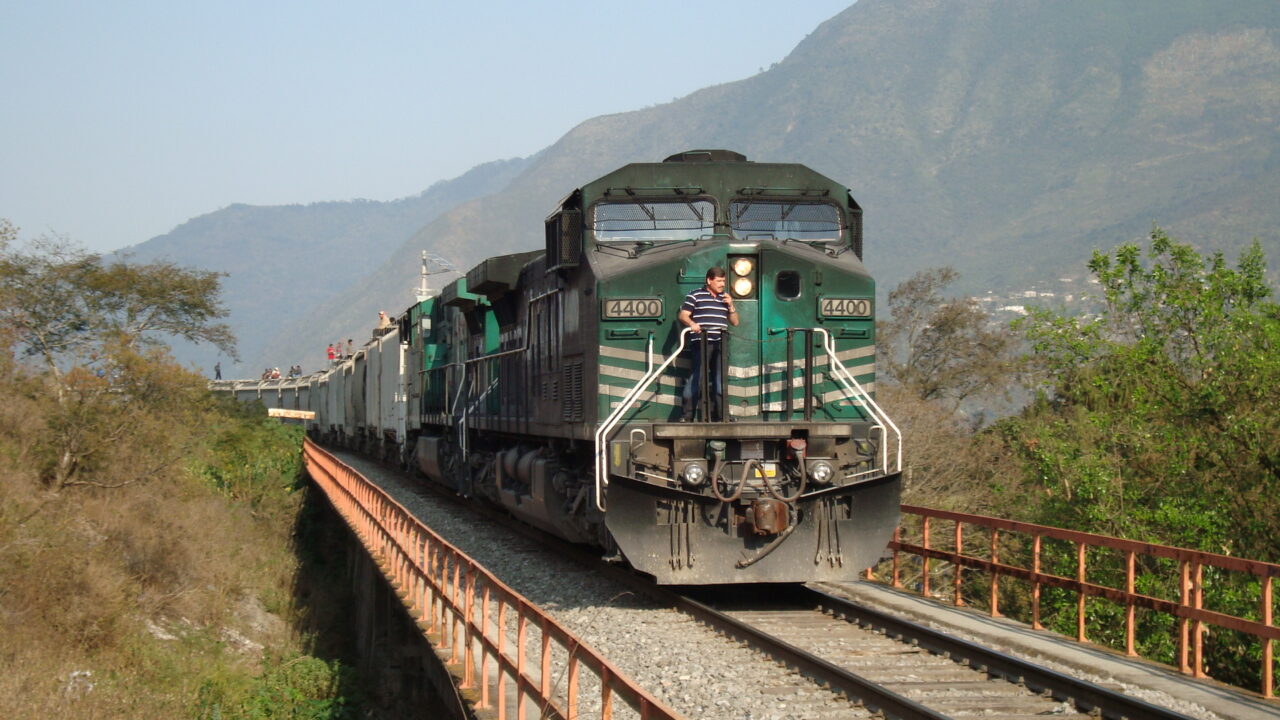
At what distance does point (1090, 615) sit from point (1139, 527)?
218cm

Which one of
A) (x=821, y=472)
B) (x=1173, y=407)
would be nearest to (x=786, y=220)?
(x=821, y=472)

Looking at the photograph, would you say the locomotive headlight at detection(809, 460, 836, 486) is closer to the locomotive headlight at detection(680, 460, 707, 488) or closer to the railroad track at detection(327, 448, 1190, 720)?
the locomotive headlight at detection(680, 460, 707, 488)

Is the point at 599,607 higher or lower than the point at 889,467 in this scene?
lower

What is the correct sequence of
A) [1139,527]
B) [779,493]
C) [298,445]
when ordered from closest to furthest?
[779,493], [1139,527], [298,445]

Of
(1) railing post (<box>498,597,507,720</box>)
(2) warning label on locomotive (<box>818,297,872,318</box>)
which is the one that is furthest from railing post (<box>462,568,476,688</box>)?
(2) warning label on locomotive (<box>818,297,872,318</box>)

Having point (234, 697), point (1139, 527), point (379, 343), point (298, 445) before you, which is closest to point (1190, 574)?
point (1139, 527)

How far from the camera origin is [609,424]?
32.8 feet

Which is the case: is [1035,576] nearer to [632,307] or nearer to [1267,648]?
[1267,648]

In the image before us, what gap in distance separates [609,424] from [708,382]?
937 mm

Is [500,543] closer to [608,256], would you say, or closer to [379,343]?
[608,256]

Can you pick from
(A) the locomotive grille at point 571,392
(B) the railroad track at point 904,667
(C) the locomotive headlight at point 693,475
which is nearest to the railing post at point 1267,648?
(B) the railroad track at point 904,667

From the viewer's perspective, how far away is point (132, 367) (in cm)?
2675

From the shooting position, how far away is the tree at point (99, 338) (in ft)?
70.8

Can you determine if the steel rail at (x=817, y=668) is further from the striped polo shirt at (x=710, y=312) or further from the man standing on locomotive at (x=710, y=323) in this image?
the striped polo shirt at (x=710, y=312)
